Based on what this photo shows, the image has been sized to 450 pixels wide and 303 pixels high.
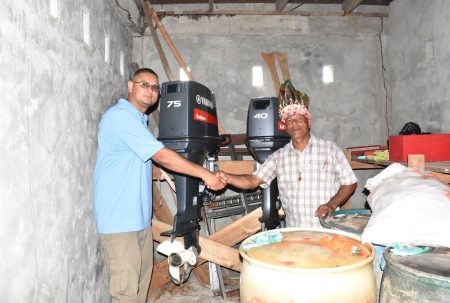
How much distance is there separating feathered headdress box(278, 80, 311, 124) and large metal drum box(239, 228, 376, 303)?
1.13 meters

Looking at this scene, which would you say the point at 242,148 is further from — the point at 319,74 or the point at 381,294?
the point at 381,294

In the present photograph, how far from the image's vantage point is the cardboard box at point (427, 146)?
2.21m

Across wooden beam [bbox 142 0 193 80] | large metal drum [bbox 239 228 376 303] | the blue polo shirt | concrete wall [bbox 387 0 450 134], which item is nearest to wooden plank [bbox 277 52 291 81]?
wooden beam [bbox 142 0 193 80]

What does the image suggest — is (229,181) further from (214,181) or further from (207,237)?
(207,237)

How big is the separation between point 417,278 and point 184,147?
141 cm

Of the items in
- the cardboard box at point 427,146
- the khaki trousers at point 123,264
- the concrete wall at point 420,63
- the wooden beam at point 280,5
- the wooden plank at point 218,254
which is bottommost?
the wooden plank at point 218,254

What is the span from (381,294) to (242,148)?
254 cm

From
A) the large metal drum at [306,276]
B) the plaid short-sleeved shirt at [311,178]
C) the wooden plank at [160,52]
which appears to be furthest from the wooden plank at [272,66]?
the large metal drum at [306,276]

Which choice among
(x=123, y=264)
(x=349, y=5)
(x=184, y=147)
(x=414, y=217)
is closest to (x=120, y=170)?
(x=184, y=147)

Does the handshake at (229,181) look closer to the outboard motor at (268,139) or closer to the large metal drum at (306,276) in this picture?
the outboard motor at (268,139)

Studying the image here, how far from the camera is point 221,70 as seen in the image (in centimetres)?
382

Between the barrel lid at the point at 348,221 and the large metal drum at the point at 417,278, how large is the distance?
1.16 feet

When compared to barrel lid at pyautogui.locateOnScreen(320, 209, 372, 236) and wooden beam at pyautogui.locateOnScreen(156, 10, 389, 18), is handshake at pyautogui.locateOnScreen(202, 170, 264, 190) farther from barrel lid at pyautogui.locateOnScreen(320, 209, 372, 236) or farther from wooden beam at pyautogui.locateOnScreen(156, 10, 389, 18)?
wooden beam at pyautogui.locateOnScreen(156, 10, 389, 18)

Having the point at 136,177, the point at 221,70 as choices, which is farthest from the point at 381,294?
the point at 221,70
